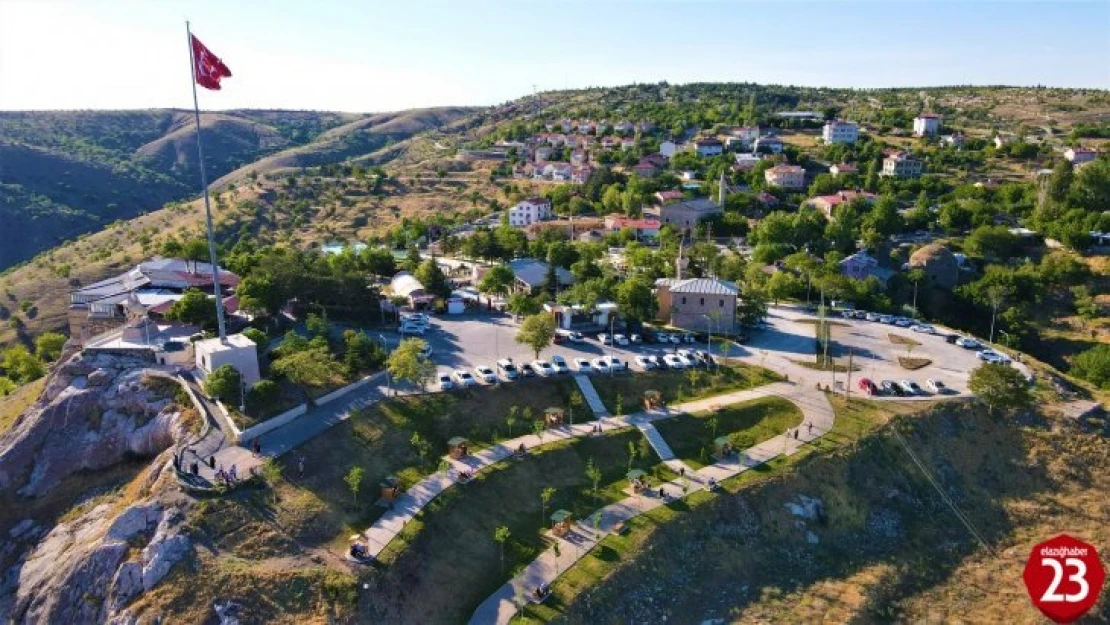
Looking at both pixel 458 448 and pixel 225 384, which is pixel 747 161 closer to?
pixel 458 448

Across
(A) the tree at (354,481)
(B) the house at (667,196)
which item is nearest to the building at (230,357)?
(A) the tree at (354,481)

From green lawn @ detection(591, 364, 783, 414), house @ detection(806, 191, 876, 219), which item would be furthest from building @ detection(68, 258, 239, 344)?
house @ detection(806, 191, 876, 219)

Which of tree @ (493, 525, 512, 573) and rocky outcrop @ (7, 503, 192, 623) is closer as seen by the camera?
rocky outcrop @ (7, 503, 192, 623)

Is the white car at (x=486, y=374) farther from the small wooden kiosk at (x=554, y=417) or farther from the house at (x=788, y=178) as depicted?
the house at (x=788, y=178)

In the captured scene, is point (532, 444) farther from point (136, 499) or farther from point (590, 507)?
point (136, 499)

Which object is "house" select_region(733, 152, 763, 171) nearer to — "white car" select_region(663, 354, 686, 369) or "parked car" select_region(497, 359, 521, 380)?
"white car" select_region(663, 354, 686, 369)

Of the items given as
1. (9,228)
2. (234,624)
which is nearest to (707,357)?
(234,624)
